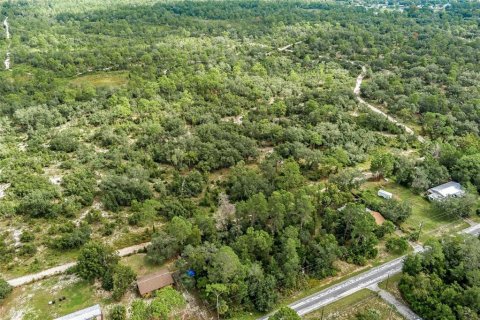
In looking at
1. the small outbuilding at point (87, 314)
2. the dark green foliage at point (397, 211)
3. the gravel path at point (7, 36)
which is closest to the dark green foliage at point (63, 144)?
the small outbuilding at point (87, 314)

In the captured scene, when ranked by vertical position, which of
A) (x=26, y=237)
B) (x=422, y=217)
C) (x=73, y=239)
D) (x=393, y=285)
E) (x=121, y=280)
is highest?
(x=73, y=239)

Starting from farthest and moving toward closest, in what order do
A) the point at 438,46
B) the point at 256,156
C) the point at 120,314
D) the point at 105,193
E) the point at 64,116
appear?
the point at 438,46, the point at 64,116, the point at 256,156, the point at 105,193, the point at 120,314

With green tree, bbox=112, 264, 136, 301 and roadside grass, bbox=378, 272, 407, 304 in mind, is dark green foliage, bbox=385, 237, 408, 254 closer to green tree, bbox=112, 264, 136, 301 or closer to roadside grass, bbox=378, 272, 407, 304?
roadside grass, bbox=378, 272, 407, 304

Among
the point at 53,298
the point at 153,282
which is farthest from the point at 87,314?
the point at 153,282

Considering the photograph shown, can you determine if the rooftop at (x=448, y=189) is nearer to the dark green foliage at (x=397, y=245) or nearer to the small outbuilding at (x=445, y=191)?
the small outbuilding at (x=445, y=191)

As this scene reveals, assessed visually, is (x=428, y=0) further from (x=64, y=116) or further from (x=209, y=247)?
(x=209, y=247)

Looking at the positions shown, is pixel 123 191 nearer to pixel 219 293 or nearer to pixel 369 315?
pixel 219 293

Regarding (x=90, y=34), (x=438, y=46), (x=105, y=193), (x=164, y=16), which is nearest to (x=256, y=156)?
(x=105, y=193)
